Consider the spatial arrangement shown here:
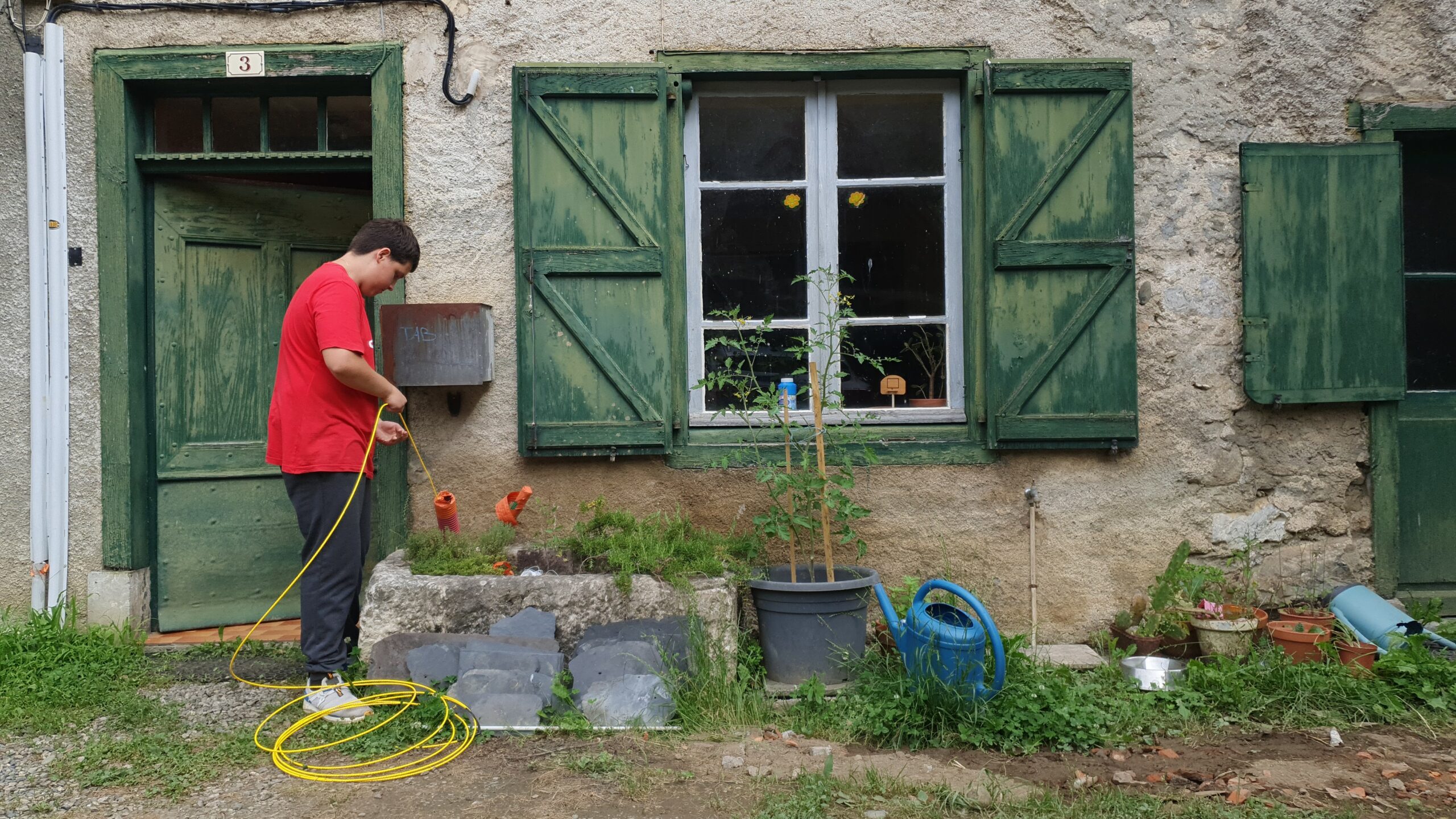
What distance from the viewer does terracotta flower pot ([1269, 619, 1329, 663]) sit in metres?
4.04

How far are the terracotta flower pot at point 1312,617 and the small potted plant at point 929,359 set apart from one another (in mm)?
1725

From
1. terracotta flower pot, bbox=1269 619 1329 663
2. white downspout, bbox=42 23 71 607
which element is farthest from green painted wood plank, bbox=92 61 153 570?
terracotta flower pot, bbox=1269 619 1329 663

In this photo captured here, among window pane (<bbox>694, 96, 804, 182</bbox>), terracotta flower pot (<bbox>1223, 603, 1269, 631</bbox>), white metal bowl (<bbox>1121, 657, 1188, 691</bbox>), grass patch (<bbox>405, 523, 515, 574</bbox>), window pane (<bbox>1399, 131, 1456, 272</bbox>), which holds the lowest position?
white metal bowl (<bbox>1121, 657, 1188, 691</bbox>)

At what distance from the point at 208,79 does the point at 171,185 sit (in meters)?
0.53

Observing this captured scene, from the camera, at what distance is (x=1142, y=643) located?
166 inches

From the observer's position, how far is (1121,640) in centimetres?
434

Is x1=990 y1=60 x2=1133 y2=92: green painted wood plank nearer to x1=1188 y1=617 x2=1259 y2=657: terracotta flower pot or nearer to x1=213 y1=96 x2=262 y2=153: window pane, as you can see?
x1=1188 y1=617 x2=1259 y2=657: terracotta flower pot

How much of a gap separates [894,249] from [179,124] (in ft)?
11.1

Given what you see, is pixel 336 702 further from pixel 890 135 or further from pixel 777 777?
pixel 890 135

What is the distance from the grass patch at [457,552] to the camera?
13.0ft

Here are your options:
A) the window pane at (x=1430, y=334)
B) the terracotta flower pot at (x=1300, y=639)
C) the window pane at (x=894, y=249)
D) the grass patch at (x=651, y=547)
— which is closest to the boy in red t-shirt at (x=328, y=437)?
the grass patch at (x=651, y=547)

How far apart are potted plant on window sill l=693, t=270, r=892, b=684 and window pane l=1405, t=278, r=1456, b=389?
2567 millimetres

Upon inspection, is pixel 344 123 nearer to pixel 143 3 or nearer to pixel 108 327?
pixel 143 3

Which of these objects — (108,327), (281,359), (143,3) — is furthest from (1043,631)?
(143,3)
